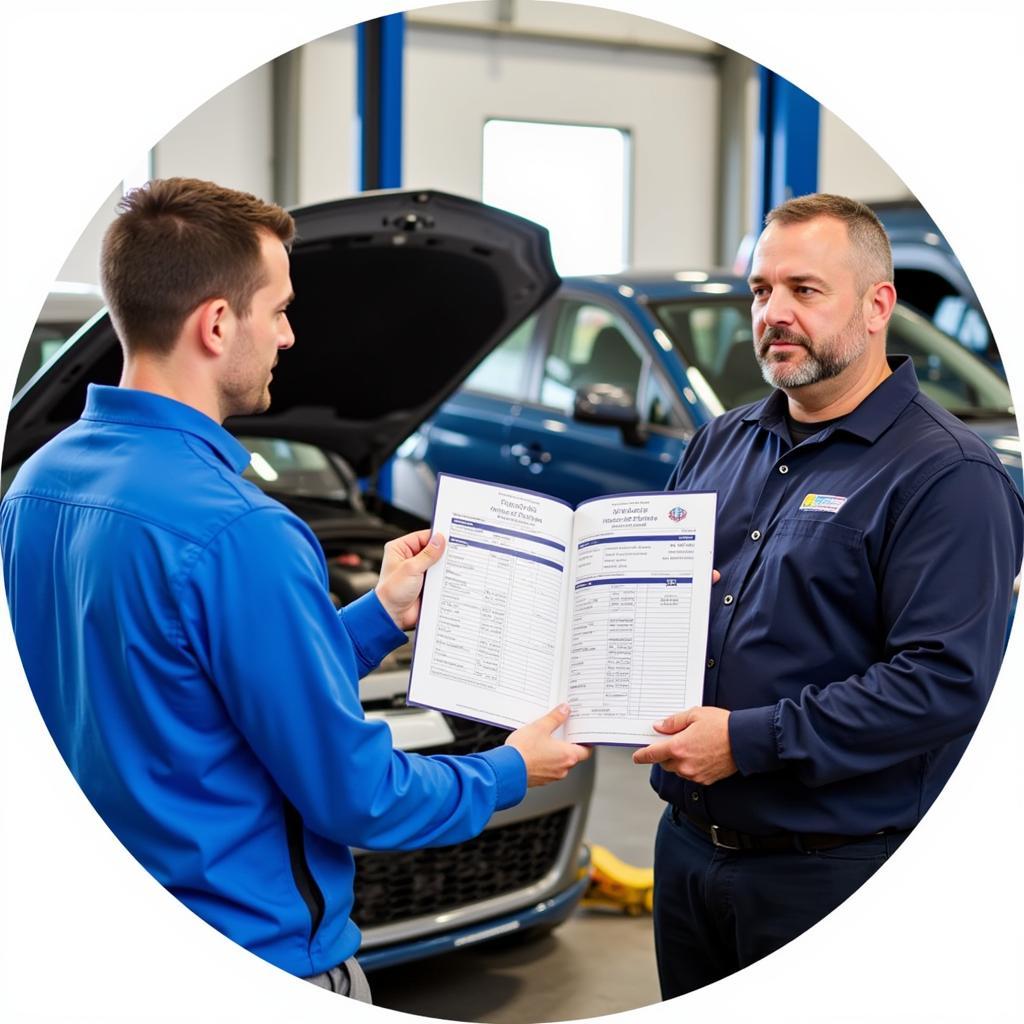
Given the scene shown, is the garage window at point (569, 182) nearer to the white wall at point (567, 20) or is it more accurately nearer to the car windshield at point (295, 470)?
the white wall at point (567, 20)

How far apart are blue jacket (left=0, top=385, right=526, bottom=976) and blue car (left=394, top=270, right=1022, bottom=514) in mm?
3450

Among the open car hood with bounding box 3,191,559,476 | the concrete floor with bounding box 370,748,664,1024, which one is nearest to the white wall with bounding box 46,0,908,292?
the open car hood with bounding box 3,191,559,476

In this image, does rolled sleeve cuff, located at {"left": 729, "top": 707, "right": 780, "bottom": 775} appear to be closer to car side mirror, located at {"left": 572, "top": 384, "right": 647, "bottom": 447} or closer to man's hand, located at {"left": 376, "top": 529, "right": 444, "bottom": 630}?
man's hand, located at {"left": 376, "top": 529, "right": 444, "bottom": 630}

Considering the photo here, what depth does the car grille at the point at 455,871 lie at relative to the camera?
3.12m

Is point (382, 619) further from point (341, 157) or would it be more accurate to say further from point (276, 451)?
point (341, 157)

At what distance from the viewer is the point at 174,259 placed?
1614 millimetres

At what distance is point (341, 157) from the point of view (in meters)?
11.6

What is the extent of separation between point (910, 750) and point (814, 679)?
176 millimetres

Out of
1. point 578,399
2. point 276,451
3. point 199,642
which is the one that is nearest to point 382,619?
point 199,642

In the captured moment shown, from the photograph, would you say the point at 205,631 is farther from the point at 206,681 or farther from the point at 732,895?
the point at 732,895

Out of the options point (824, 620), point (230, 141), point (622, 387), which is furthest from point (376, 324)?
point (230, 141)

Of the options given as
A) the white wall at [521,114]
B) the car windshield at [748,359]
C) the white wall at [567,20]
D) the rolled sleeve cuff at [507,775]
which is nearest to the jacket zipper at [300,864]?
the rolled sleeve cuff at [507,775]

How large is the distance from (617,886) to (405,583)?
2.19 m

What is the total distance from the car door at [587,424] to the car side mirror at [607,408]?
0.32 feet
